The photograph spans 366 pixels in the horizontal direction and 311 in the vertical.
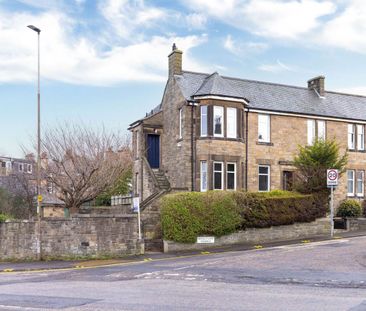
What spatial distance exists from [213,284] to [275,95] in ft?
77.1

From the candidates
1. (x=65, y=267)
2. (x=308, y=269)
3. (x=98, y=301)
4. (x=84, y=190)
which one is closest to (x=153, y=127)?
(x=84, y=190)

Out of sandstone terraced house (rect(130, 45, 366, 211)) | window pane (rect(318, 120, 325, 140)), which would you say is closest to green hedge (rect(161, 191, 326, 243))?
sandstone terraced house (rect(130, 45, 366, 211))

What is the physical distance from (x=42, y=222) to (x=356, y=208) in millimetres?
21136

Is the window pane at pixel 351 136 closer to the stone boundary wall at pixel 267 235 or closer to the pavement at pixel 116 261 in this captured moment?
the stone boundary wall at pixel 267 235

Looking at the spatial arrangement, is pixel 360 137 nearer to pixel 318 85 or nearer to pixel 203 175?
pixel 318 85

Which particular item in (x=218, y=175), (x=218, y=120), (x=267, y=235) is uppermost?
(x=218, y=120)

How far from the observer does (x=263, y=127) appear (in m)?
33.2

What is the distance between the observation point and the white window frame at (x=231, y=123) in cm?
3084

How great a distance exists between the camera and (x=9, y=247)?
2395 cm

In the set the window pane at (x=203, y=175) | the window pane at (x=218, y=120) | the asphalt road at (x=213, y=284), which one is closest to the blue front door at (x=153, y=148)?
the window pane at (x=203, y=175)

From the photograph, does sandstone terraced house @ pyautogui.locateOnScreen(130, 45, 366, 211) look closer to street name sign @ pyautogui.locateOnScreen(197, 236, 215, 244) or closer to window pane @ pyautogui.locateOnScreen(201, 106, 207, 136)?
window pane @ pyautogui.locateOnScreen(201, 106, 207, 136)

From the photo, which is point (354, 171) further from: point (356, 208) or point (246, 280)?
point (246, 280)

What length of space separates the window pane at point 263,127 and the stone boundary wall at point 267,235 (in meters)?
7.37

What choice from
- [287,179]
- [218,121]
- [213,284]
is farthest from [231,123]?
[213,284]
